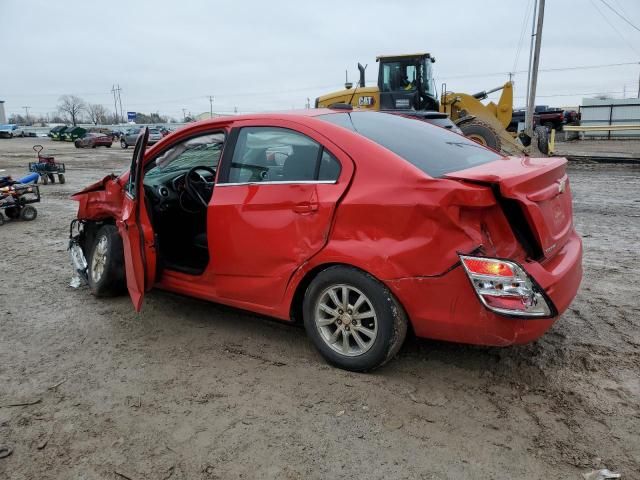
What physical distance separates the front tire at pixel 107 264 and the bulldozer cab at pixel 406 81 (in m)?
10.7

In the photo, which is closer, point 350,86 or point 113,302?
point 113,302

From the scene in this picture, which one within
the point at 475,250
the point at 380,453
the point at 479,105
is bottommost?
the point at 380,453

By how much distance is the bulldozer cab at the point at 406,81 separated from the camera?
13969 millimetres

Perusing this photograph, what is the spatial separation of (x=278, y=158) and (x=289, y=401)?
61.2 inches

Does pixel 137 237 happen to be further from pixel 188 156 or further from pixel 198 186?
pixel 188 156

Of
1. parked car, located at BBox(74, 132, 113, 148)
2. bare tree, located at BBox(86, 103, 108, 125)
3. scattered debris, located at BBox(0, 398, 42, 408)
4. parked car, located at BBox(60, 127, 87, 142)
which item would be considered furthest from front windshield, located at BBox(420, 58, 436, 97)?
bare tree, located at BBox(86, 103, 108, 125)

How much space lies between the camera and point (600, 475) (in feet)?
7.49

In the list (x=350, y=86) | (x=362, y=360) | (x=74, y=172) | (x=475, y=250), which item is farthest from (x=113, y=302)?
(x=74, y=172)

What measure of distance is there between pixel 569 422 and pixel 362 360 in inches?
45.0

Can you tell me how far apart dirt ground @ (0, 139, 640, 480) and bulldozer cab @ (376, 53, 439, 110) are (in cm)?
1043

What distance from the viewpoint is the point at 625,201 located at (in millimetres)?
8992

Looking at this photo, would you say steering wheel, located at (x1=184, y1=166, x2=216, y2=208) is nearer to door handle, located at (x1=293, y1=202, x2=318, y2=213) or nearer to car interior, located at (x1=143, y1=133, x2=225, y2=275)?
car interior, located at (x1=143, y1=133, x2=225, y2=275)

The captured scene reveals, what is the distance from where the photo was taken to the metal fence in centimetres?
2977

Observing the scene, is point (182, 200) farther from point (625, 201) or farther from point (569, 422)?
point (625, 201)
